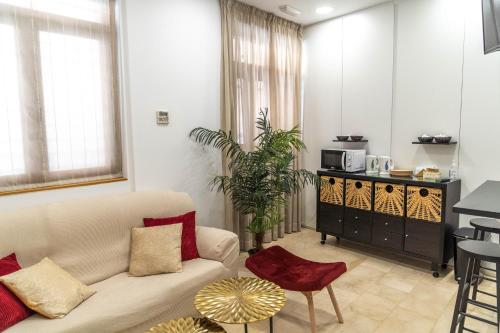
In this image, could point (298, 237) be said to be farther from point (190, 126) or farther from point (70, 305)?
point (70, 305)

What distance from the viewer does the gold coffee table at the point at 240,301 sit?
167cm

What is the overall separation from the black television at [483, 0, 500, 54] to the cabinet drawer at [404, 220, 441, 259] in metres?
1.75

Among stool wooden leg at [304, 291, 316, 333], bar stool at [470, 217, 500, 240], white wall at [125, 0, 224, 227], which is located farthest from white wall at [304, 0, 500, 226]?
stool wooden leg at [304, 291, 316, 333]

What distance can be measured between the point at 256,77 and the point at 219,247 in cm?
226

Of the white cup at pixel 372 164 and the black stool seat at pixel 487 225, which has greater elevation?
the white cup at pixel 372 164

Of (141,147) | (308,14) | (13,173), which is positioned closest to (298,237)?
(141,147)

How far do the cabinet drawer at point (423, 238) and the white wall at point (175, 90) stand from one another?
2.04 m

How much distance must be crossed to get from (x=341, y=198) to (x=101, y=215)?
106 inches

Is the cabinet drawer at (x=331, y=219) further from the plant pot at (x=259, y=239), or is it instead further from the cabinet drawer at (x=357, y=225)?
the plant pot at (x=259, y=239)

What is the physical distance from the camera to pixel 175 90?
3.28 meters

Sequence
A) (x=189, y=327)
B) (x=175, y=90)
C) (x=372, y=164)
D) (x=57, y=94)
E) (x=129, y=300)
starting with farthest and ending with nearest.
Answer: (x=372, y=164) → (x=175, y=90) → (x=57, y=94) → (x=129, y=300) → (x=189, y=327)

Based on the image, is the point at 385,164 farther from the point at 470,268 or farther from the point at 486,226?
the point at 470,268

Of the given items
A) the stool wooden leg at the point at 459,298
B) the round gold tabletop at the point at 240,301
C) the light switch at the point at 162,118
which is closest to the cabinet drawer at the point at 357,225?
the stool wooden leg at the point at 459,298

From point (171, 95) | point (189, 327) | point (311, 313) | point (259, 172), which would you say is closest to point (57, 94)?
point (171, 95)
